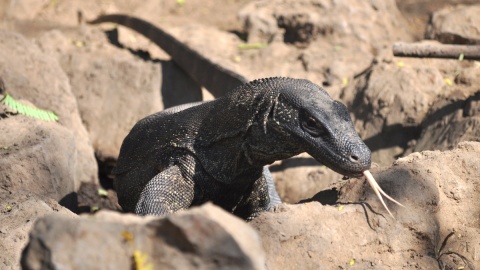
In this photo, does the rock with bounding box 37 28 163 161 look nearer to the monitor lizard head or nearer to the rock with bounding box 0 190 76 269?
the rock with bounding box 0 190 76 269

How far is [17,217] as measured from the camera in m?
5.16

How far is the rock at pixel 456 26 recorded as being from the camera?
9.88m

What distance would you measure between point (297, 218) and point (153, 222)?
67.6 inches

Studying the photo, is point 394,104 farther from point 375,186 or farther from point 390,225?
point 375,186

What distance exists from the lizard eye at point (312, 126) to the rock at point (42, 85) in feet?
11.8

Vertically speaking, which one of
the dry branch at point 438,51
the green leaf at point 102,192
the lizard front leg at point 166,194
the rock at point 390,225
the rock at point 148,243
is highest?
the rock at point 148,243

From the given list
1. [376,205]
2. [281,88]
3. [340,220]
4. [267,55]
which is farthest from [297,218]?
[267,55]

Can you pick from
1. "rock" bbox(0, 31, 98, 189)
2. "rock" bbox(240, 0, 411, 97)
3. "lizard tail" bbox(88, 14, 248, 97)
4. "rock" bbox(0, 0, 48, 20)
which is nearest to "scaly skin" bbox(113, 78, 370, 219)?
"rock" bbox(0, 31, 98, 189)

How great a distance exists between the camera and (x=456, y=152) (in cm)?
539

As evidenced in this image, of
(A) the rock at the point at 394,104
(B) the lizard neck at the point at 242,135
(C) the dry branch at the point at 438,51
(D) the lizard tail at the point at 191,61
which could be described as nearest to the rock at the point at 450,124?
(A) the rock at the point at 394,104

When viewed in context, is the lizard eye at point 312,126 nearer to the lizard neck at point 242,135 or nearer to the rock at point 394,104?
the lizard neck at point 242,135

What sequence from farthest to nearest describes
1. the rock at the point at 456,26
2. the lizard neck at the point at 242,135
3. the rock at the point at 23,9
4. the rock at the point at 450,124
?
the rock at the point at 23,9
the rock at the point at 456,26
the rock at the point at 450,124
the lizard neck at the point at 242,135

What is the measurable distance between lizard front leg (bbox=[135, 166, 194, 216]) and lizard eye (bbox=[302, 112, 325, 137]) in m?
1.17

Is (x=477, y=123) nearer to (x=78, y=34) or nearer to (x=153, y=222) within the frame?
(x=153, y=222)
